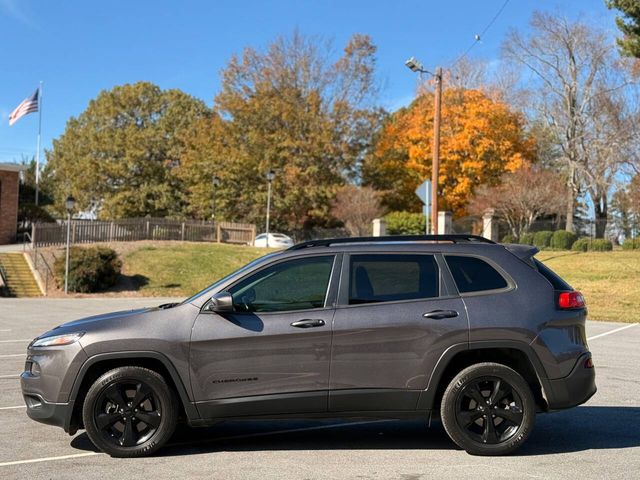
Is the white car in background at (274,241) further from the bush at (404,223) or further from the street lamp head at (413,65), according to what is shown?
the street lamp head at (413,65)

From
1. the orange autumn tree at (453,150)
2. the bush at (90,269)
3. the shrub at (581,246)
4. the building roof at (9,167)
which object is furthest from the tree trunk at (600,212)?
the building roof at (9,167)

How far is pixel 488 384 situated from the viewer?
19.1ft

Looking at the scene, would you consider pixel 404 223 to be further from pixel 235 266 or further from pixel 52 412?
pixel 52 412

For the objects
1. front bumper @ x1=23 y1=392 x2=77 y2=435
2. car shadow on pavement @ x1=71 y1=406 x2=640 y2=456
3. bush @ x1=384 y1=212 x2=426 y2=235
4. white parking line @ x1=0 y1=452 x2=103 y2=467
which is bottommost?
white parking line @ x1=0 y1=452 x2=103 y2=467

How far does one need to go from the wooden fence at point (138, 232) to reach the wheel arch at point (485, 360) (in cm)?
3466

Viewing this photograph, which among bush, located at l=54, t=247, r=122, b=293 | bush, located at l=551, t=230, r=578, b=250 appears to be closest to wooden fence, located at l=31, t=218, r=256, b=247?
bush, located at l=54, t=247, r=122, b=293

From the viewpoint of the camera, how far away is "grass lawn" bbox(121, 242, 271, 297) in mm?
31641

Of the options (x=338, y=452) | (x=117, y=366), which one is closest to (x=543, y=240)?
(x=338, y=452)

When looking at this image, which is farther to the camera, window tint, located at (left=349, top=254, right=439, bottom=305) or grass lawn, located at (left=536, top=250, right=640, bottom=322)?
grass lawn, located at (left=536, top=250, right=640, bottom=322)

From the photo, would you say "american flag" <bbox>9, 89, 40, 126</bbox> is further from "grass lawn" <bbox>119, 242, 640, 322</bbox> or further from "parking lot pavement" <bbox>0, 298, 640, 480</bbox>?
"parking lot pavement" <bbox>0, 298, 640, 480</bbox>

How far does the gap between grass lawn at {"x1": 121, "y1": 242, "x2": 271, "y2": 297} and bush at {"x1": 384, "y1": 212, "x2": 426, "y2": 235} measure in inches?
374

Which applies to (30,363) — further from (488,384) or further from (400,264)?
(488,384)

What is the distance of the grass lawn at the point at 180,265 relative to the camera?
31.6 m

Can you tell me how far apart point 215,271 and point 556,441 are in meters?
29.3
